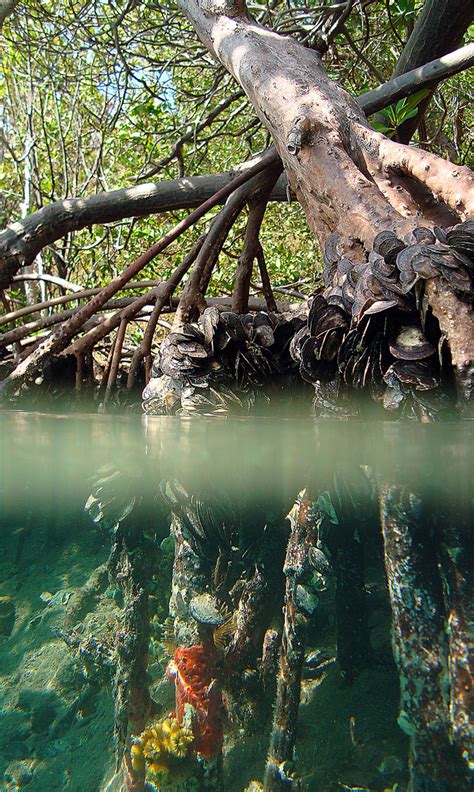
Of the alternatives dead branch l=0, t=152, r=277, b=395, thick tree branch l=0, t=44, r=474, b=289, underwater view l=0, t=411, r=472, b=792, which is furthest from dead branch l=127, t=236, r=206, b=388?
underwater view l=0, t=411, r=472, b=792

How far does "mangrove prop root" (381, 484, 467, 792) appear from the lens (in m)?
0.32

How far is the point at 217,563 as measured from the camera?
1.89 feet

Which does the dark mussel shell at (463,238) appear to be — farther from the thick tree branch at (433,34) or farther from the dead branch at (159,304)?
the thick tree branch at (433,34)

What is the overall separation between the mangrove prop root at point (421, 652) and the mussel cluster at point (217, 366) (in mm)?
1489

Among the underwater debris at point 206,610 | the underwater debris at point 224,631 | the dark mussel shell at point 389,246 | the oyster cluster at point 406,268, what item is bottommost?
the underwater debris at point 224,631

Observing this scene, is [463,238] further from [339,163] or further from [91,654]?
[91,654]

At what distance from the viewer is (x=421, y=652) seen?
0.41 m

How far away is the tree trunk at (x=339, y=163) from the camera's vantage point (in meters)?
1.79

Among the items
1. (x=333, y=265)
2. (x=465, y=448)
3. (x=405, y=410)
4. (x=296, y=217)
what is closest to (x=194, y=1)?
(x=333, y=265)

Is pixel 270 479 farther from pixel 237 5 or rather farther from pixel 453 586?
pixel 237 5

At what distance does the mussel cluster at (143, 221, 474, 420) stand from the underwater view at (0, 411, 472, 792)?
0.64 meters

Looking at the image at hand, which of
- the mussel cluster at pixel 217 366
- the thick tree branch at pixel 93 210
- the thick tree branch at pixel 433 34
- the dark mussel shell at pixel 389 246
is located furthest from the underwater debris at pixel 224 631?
the thick tree branch at pixel 433 34

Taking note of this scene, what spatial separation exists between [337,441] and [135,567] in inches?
28.0

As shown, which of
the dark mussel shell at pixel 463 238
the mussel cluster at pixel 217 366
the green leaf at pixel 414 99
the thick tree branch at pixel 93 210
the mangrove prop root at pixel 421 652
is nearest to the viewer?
the mangrove prop root at pixel 421 652
